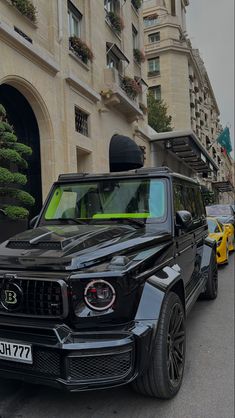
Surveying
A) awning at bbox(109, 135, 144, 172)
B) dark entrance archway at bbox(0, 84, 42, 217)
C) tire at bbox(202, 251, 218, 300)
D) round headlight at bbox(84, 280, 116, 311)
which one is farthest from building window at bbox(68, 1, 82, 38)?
round headlight at bbox(84, 280, 116, 311)

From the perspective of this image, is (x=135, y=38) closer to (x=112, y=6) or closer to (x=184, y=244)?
(x=112, y=6)

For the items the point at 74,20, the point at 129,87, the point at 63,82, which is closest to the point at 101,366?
the point at 63,82

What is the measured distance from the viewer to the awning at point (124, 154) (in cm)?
1587

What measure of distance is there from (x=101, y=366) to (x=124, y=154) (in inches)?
549

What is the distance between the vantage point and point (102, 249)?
2932 mm

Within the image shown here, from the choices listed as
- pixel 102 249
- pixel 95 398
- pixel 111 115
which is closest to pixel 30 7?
pixel 111 115

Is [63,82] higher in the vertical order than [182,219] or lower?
higher

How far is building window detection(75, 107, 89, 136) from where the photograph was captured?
13602mm

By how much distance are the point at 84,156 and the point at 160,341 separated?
477 inches

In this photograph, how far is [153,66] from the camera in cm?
4219

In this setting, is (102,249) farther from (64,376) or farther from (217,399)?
(217,399)

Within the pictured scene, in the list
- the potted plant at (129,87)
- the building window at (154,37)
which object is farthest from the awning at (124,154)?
the building window at (154,37)

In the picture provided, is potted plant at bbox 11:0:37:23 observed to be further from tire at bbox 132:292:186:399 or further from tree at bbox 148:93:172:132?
tree at bbox 148:93:172:132

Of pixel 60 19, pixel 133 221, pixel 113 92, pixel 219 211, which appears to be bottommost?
pixel 219 211
